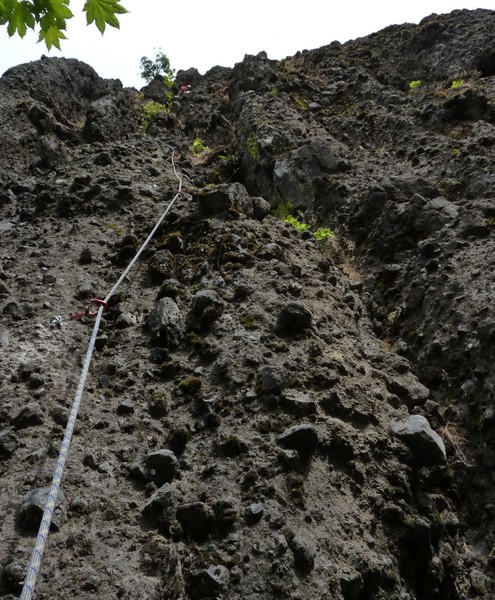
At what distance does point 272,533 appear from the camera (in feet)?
12.1

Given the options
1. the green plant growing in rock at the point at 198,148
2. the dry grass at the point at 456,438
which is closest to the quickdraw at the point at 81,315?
the dry grass at the point at 456,438

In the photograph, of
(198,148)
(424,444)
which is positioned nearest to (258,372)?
(424,444)

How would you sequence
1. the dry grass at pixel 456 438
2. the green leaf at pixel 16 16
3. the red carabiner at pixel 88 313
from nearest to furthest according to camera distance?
1. the green leaf at pixel 16 16
2. the dry grass at pixel 456 438
3. the red carabiner at pixel 88 313

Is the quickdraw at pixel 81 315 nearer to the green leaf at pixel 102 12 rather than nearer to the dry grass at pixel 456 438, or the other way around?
the green leaf at pixel 102 12

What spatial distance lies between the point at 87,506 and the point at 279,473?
1.52 m

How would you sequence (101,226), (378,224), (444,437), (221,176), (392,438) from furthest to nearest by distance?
(221,176) < (378,224) < (101,226) < (444,437) < (392,438)

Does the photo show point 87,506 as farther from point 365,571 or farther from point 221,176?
point 221,176

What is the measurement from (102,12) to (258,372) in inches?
132

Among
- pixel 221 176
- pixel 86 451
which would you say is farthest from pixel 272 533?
pixel 221 176

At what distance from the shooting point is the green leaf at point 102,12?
9.60 feet

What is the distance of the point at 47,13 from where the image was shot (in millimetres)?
2947

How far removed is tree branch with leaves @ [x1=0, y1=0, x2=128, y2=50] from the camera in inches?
114

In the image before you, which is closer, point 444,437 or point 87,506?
point 87,506

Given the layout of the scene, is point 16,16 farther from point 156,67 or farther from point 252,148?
point 156,67
